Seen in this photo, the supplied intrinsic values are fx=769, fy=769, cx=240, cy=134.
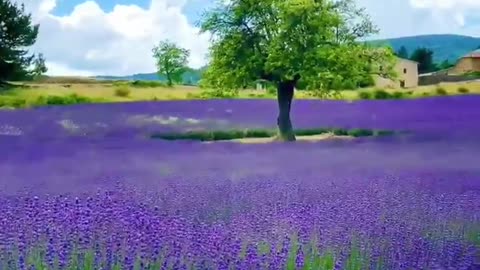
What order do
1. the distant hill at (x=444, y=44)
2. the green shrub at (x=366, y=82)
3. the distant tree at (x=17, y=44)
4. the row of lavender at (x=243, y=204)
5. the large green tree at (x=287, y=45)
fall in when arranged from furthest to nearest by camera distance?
the distant hill at (x=444, y=44) < the green shrub at (x=366, y=82) < the large green tree at (x=287, y=45) < the distant tree at (x=17, y=44) < the row of lavender at (x=243, y=204)

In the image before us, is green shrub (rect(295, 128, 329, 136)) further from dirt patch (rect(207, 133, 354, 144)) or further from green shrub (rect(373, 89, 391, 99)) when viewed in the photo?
green shrub (rect(373, 89, 391, 99))

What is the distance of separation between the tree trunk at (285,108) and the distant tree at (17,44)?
90 centimetres

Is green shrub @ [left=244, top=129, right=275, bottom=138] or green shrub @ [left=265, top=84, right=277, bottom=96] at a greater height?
green shrub @ [left=265, top=84, right=277, bottom=96]

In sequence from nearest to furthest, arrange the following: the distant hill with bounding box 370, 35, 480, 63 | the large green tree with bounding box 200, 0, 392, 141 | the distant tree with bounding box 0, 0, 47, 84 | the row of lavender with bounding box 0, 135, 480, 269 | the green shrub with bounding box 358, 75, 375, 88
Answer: the row of lavender with bounding box 0, 135, 480, 269
the distant tree with bounding box 0, 0, 47, 84
the large green tree with bounding box 200, 0, 392, 141
the green shrub with bounding box 358, 75, 375, 88
the distant hill with bounding box 370, 35, 480, 63

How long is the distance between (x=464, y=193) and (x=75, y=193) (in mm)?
1343

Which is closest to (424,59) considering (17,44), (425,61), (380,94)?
(425,61)

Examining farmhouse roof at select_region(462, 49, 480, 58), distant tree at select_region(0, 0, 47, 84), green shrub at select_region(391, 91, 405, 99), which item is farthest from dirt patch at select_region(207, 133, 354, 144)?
distant tree at select_region(0, 0, 47, 84)

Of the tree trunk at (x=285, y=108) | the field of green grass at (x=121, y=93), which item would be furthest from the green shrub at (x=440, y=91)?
the tree trunk at (x=285, y=108)

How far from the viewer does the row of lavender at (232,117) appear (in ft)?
9.22

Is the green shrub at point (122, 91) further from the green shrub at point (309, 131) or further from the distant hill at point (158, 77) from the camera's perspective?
the green shrub at point (309, 131)

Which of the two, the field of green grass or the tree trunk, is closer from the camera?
the field of green grass

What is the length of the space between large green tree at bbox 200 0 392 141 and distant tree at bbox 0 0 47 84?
0.64 metres

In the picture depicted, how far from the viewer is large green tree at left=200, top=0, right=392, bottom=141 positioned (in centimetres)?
291

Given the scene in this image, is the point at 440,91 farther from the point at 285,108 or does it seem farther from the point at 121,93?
the point at 121,93
